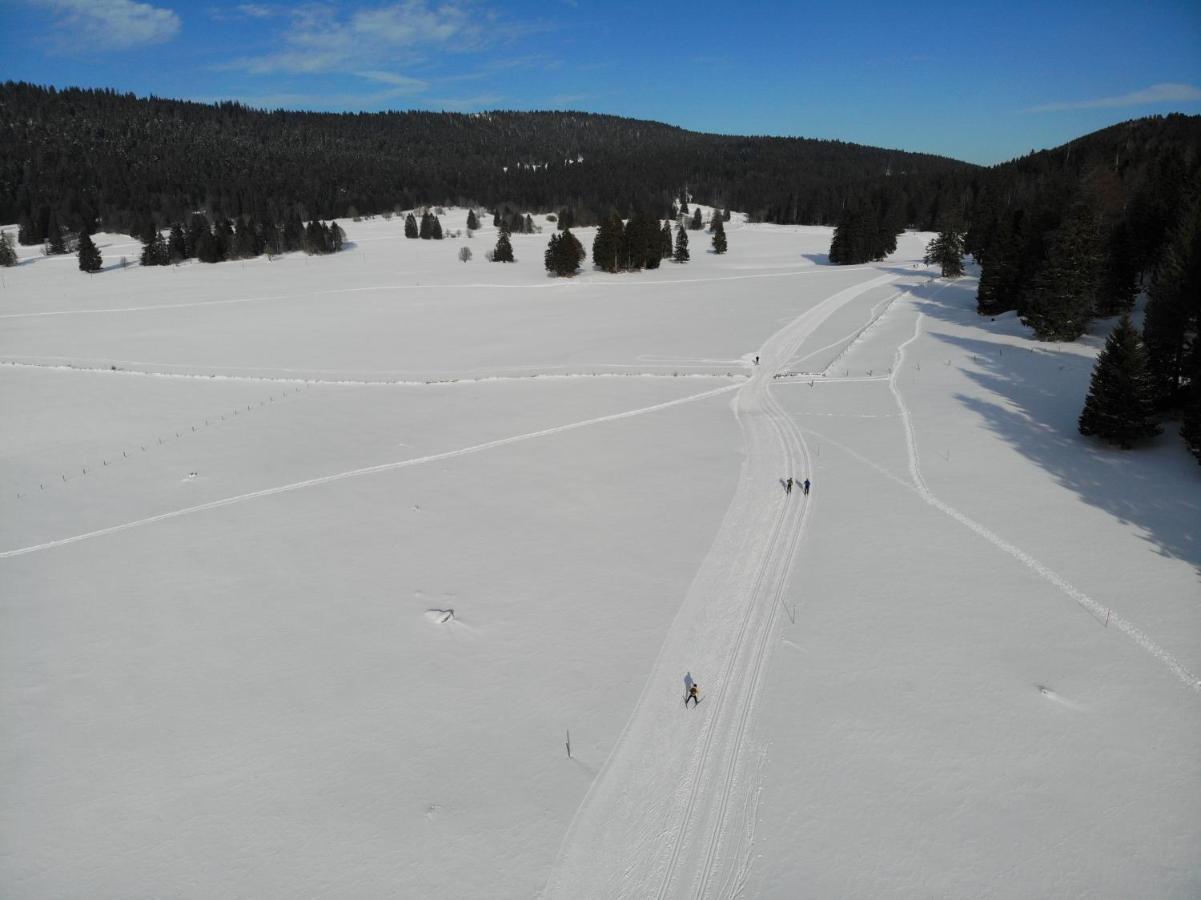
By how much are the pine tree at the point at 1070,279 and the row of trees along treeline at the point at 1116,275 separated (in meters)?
0.06

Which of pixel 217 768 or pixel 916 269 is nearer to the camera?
pixel 217 768

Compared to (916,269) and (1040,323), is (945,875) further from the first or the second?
(916,269)

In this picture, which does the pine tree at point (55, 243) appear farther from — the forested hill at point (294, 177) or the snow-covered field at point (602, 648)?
the snow-covered field at point (602, 648)

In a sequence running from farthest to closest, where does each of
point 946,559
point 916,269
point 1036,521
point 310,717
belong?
1. point 916,269
2. point 1036,521
3. point 946,559
4. point 310,717

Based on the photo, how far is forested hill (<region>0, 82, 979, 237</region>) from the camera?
121750 mm

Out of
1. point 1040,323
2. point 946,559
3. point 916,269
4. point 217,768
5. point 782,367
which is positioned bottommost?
point 217,768

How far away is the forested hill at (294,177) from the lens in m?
122

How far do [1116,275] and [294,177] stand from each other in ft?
531

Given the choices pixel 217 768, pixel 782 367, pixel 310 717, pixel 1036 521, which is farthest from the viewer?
pixel 782 367

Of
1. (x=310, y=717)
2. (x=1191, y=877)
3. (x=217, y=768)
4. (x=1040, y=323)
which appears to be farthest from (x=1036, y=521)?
(x=1040, y=323)

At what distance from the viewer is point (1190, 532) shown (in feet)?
58.6

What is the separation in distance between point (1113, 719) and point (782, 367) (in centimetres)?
2766

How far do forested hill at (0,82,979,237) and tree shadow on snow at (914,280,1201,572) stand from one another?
67.5 meters

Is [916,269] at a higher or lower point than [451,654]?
higher
